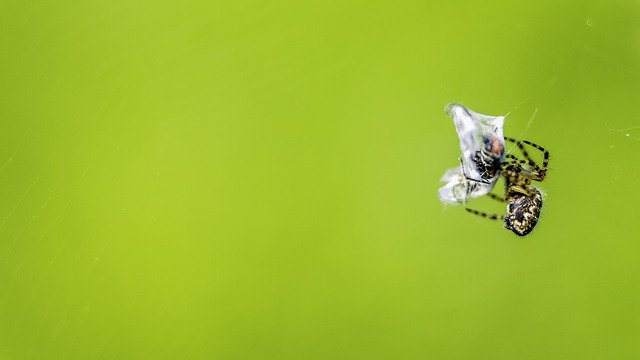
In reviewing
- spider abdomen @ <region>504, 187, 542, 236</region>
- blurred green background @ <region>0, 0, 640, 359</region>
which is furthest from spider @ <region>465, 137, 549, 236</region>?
blurred green background @ <region>0, 0, 640, 359</region>

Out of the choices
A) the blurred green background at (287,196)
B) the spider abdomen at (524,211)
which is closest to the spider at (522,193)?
the spider abdomen at (524,211)

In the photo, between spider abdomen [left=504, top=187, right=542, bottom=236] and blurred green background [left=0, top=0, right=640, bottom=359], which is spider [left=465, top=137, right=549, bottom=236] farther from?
blurred green background [left=0, top=0, right=640, bottom=359]

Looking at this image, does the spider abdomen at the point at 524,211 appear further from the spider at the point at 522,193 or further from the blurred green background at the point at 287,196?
the blurred green background at the point at 287,196

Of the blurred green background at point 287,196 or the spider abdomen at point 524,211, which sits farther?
the blurred green background at point 287,196

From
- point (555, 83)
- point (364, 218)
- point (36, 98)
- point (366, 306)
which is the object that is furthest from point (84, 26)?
point (555, 83)

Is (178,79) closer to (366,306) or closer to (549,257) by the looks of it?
(366,306)

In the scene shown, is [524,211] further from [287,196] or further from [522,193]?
[287,196]
